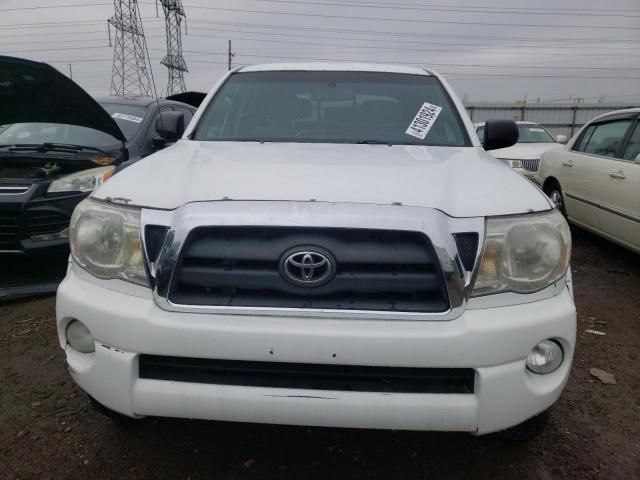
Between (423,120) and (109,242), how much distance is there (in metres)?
1.96

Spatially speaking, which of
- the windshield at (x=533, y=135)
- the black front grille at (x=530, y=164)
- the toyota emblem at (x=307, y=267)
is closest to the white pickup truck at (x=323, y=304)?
the toyota emblem at (x=307, y=267)

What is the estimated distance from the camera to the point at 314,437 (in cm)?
228

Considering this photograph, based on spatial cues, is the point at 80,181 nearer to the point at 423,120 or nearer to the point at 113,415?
the point at 113,415

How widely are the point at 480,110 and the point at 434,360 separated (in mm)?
20215

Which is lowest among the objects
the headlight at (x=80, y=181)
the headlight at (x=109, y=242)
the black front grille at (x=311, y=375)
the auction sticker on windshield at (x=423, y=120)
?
the headlight at (x=80, y=181)

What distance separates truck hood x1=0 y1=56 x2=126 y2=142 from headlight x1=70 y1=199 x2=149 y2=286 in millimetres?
1853

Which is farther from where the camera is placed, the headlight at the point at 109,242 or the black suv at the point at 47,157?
the black suv at the point at 47,157

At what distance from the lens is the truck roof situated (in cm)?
337

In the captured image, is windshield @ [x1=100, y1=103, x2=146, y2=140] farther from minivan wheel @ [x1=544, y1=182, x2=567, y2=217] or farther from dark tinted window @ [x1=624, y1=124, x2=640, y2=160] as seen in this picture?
minivan wheel @ [x1=544, y1=182, x2=567, y2=217]

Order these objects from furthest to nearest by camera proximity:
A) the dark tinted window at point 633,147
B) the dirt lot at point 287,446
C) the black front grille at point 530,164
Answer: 1. the black front grille at point 530,164
2. the dark tinted window at point 633,147
3. the dirt lot at point 287,446

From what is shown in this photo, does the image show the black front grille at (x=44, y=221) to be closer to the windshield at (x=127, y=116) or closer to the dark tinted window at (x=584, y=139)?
the windshield at (x=127, y=116)

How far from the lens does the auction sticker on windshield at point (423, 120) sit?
292 centimetres

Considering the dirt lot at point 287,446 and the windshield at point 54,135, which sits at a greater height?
the windshield at point 54,135

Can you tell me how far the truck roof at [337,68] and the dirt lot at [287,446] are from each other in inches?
87.9
